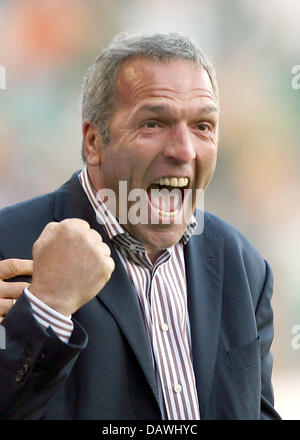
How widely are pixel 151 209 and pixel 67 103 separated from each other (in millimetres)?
3987

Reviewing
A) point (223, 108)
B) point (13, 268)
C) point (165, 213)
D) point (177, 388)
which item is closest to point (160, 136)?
point (165, 213)

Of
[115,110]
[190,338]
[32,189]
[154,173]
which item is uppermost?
[115,110]

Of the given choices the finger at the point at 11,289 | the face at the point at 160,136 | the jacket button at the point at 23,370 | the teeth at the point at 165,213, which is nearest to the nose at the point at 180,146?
the face at the point at 160,136

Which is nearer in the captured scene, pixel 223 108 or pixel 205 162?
pixel 205 162

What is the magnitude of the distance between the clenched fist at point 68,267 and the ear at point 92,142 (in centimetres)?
31

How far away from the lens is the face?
130cm

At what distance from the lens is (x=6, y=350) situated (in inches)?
43.7

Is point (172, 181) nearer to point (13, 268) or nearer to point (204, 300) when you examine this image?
point (204, 300)

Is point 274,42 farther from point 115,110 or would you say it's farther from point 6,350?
point 6,350

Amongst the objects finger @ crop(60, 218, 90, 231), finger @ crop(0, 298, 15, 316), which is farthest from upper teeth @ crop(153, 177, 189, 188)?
finger @ crop(0, 298, 15, 316)

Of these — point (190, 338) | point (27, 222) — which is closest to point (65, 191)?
point (27, 222)

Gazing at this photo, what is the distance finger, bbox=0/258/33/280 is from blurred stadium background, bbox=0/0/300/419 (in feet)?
11.9

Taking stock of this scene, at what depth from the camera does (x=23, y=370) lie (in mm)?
1089

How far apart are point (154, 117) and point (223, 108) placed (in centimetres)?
413
